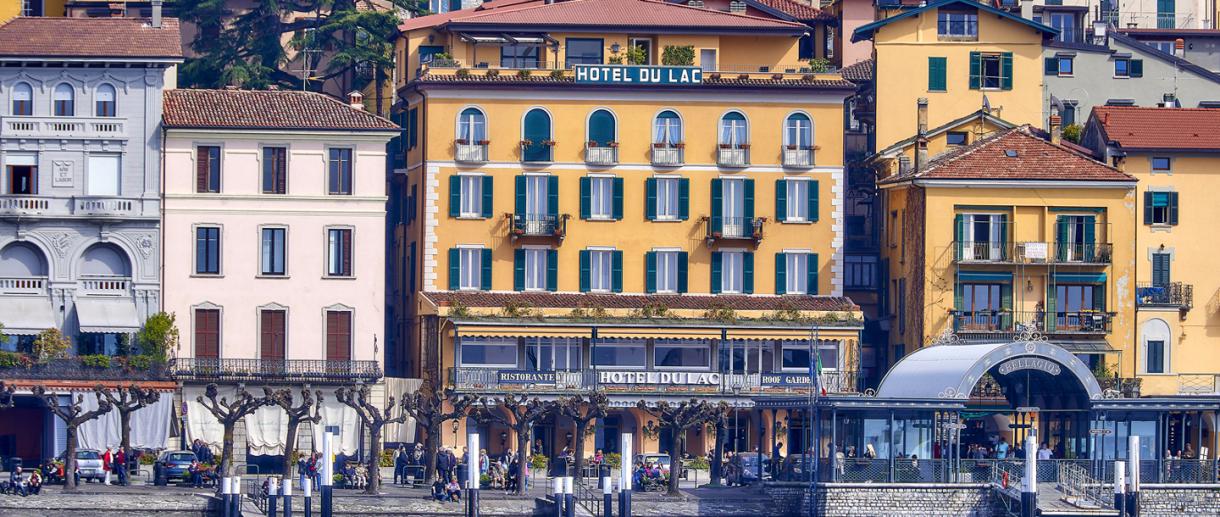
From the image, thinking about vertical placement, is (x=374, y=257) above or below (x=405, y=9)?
below

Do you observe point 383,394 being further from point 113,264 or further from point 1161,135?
point 1161,135

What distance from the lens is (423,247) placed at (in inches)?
3794

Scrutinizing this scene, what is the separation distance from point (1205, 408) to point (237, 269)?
1272 inches

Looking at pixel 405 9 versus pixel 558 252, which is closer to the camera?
pixel 558 252

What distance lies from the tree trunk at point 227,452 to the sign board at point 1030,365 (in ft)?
73.4

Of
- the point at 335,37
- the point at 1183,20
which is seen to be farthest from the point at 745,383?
the point at 1183,20

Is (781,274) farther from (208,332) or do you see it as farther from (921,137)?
(208,332)

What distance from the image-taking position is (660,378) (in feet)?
310

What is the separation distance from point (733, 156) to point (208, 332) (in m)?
19.4

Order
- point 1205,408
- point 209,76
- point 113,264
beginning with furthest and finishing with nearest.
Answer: point 209,76
point 113,264
point 1205,408

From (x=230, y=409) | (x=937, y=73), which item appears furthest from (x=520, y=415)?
(x=937, y=73)

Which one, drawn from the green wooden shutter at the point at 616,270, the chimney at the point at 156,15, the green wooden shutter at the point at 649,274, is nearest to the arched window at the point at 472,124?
the green wooden shutter at the point at 616,270

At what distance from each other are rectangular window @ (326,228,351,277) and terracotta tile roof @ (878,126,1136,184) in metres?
19.5

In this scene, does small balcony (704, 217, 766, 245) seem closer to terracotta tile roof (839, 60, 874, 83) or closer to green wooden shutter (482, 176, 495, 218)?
green wooden shutter (482, 176, 495, 218)
